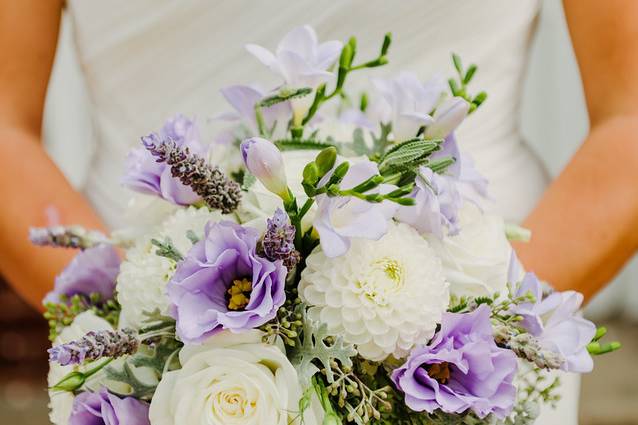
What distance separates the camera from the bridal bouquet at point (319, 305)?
2.36 feet

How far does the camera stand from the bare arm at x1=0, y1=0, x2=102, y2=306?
4.44 feet

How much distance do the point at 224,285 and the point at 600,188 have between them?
2.29ft

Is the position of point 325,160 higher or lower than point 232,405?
higher

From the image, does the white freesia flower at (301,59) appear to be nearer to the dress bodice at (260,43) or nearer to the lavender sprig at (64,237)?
the lavender sprig at (64,237)

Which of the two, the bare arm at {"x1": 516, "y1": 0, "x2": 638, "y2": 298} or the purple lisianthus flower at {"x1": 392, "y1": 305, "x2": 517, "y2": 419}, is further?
the bare arm at {"x1": 516, "y1": 0, "x2": 638, "y2": 298}

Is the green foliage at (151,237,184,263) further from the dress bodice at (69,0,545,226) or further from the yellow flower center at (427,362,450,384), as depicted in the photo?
the dress bodice at (69,0,545,226)

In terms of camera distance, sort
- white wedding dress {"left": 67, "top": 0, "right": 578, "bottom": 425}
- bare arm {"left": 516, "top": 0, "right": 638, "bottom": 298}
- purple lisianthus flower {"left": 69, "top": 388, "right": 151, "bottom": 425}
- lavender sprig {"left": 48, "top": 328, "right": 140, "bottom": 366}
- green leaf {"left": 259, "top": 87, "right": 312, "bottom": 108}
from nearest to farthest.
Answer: lavender sprig {"left": 48, "top": 328, "right": 140, "bottom": 366}
purple lisianthus flower {"left": 69, "top": 388, "right": 151, "bottom": 425}
green leaf {"left": 259, "top": 87, "right": 312, "bottom": 108}
bare arm {"left": 516, "top": 0, "right": 638, "bottom": 298}
white wedding dress {"left": 67, "top": 0, "right": 578, "bottom": 425}

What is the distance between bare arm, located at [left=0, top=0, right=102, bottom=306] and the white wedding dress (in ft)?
0.23

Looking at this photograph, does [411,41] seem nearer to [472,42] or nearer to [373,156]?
[472,42]

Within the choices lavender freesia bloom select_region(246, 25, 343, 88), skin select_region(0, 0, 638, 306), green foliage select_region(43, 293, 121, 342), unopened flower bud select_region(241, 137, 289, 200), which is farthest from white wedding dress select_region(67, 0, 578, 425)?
unopened flower bud select_region(241, 137, 289, 200)

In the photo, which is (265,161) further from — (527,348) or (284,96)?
(527,348)

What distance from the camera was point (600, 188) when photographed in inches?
48.5

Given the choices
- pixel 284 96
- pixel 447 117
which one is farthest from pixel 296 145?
pixel 447 117

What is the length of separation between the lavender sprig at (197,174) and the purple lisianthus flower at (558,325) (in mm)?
290
